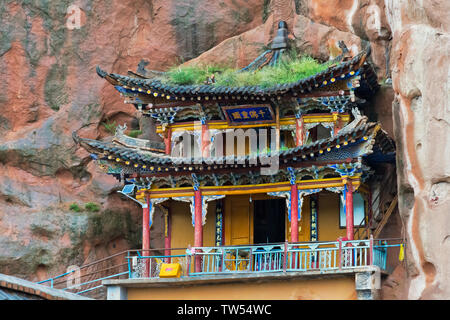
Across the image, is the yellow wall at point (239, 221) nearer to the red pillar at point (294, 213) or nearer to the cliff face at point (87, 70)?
the red pillar at point (294, 213)

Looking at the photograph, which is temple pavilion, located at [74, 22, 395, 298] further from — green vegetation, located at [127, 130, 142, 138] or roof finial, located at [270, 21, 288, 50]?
green vegetation, located at [127, 130, 142, 138]

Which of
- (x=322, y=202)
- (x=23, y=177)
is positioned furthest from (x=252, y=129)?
(x=23, y=177)

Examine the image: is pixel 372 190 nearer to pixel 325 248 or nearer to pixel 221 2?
pixel 325 248

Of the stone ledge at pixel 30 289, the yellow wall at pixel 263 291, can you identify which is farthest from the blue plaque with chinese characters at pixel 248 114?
the stone ledge at pixel 30 289

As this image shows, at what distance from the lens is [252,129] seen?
89.4 ft

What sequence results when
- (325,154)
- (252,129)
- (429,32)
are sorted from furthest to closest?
(252,129) < (325,154) < (429,32)

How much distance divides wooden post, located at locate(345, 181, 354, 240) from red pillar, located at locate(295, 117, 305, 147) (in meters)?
1.78

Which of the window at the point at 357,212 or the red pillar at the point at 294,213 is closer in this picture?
the red pillar at the point at 294,213

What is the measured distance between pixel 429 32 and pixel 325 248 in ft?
16.0

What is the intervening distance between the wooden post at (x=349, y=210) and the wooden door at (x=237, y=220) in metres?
2.88

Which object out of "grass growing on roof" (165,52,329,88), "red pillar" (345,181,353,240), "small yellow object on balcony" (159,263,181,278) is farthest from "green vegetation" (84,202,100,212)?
"red pillar" (345,181,353,240)

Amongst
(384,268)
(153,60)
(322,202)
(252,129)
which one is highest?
(153,60)

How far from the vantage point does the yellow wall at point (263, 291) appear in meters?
24.0

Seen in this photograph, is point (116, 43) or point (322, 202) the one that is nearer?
point (322, 202)
